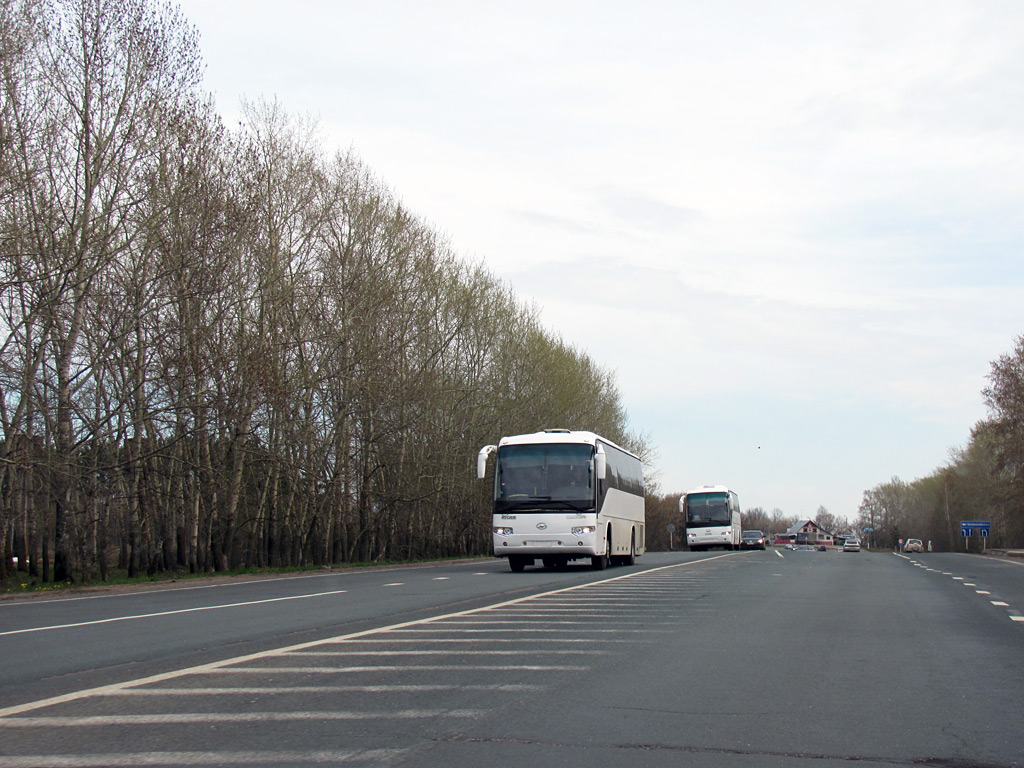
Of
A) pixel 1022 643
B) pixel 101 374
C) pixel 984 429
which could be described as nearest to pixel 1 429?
pixel 101 374

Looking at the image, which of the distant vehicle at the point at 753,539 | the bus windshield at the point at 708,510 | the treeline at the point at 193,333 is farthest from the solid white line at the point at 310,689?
the distant vehicle at the point at 753,539

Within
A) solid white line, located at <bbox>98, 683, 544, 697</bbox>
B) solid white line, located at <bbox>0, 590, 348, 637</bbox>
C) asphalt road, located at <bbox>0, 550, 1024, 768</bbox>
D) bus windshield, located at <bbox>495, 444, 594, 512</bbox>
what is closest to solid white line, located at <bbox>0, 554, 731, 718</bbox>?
asphalt road, located at <bbox>0, 550, 1024, 768</bbox>

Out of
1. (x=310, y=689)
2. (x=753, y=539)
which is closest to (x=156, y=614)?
(x=310, y=689)

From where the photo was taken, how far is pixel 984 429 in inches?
2359

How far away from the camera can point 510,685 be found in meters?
7.57

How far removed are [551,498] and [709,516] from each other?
36.7 m

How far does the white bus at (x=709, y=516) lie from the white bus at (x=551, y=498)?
3443 cm

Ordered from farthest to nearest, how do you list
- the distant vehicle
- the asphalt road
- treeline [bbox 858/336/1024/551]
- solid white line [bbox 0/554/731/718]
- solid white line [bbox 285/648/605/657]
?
1. the distant vehicle
2. treeline [bbox 858/336/1024/551]
3. solid white line [bbox 285/648/605/657]
4. solid white line [bbox 0/554/731/718]
5. the asphalt road

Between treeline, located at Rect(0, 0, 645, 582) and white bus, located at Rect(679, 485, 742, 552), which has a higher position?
treeline, located at Rect(0, 0, 645, 582)

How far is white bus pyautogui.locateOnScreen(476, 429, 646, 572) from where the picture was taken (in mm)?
25641

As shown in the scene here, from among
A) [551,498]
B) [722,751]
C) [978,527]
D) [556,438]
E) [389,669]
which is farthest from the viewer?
[978,527]

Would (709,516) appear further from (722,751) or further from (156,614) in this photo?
(722,751)

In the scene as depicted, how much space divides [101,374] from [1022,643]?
76.4 feet

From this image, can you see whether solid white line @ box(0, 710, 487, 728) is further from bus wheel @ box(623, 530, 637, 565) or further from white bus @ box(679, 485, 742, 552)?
white bus @ box(679, 485, 742, 552)
